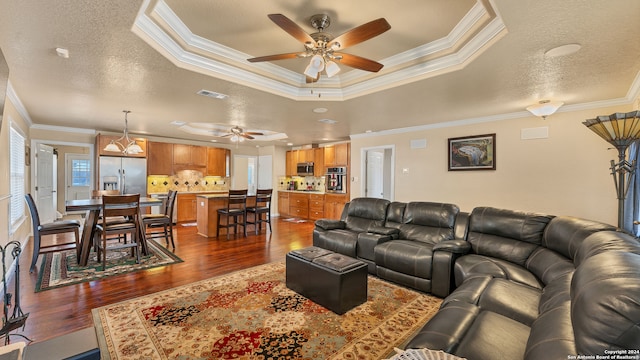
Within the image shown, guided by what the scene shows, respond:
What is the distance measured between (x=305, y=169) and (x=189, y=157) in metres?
3.43

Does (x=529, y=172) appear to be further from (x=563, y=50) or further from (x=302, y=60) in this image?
(x=302, y=60)

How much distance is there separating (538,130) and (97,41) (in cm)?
587

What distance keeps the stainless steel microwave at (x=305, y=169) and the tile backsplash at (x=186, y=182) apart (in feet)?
7.87

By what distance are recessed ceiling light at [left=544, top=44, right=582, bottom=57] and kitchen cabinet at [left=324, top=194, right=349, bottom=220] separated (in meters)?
5.25

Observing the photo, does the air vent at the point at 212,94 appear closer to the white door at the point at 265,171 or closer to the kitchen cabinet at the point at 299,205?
the kitchen cabinet at the point at 299,205

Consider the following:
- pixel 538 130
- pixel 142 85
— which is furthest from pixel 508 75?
pixel 142 85

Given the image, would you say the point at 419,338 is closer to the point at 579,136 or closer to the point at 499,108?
the point at 499,108

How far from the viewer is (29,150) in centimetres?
539

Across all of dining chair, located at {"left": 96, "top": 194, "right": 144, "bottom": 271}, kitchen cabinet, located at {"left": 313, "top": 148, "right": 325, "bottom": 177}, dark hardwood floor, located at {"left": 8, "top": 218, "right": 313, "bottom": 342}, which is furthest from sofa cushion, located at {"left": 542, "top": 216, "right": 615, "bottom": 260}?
kitchen cabinet, located at {"left": 313, "top": 148, "right": 325, "bottom": 177}

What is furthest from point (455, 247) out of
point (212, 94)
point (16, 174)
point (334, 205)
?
point (16, 174)

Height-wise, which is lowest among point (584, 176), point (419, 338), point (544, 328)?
point (419, 338)

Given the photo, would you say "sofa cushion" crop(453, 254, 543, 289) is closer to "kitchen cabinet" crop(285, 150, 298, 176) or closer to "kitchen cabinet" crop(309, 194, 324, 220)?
"kitchen cabinet" crop(309, 194, 324, 220)

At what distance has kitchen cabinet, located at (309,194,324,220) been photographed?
7.77 meters

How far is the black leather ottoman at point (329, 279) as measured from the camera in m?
2.48
